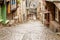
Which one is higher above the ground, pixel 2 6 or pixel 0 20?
pixel 2 6

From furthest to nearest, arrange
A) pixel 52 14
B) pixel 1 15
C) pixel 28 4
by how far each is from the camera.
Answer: pixel 28 4 → pixel 1 15 → pixel 52 14

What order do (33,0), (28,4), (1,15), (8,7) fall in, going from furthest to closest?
(33,0)
(28,4)
(8,7)
(1,15)

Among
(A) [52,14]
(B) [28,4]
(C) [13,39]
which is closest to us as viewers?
(C) [13,39]

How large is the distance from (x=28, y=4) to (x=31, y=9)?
4.08 metres

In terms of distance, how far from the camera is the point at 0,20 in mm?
18719

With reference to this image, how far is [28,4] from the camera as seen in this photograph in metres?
48.9

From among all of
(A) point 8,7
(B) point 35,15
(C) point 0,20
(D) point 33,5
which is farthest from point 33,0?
(C) point 0,20

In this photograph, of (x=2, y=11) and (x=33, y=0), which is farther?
(x=33, y=0)

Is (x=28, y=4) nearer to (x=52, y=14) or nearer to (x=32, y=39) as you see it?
(x=52, y=14)

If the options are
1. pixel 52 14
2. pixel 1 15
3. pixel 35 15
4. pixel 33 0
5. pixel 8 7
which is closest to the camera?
pixel 52 14

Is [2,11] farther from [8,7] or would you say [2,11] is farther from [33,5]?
[33,5]

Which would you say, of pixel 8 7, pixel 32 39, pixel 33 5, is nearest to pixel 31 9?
pixel 33 5

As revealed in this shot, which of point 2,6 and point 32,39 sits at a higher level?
point 2,6

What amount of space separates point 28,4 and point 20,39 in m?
40.2
